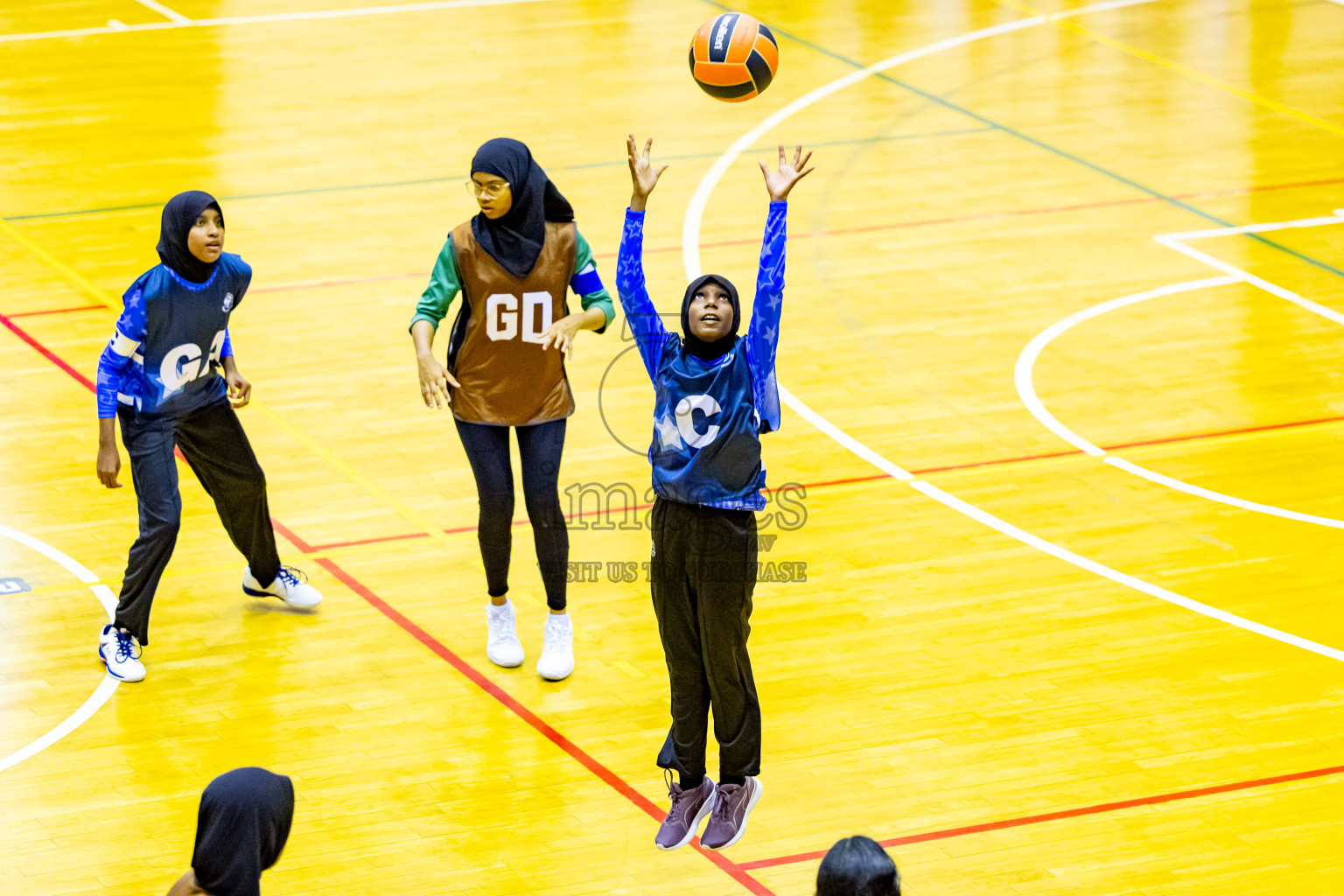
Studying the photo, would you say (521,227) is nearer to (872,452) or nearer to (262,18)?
(872,452)

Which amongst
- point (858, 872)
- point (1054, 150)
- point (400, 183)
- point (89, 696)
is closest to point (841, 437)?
point (89, 696)

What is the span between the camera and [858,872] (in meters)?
4.78

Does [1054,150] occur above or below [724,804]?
above

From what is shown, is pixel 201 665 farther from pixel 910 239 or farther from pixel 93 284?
pixel 910 239

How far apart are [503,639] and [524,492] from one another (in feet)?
2.62

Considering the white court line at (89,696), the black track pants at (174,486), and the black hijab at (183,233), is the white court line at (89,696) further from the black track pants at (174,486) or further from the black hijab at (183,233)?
the black hijab at (183,233)

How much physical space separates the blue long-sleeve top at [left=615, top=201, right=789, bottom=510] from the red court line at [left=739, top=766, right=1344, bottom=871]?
1.51 meters

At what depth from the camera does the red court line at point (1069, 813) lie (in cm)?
751

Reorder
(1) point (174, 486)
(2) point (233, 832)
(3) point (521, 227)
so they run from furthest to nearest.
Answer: (1) point (174, 486)
(3) point (521, 227)
(2) point (233, 832)

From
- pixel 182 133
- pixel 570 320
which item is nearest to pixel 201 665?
pixel 570 320

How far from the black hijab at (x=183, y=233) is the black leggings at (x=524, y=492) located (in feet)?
4.49

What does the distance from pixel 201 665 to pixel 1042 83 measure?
1208 centimetres

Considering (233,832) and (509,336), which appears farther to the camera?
(509,336)

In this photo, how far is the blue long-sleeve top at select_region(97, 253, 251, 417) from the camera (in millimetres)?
8430
